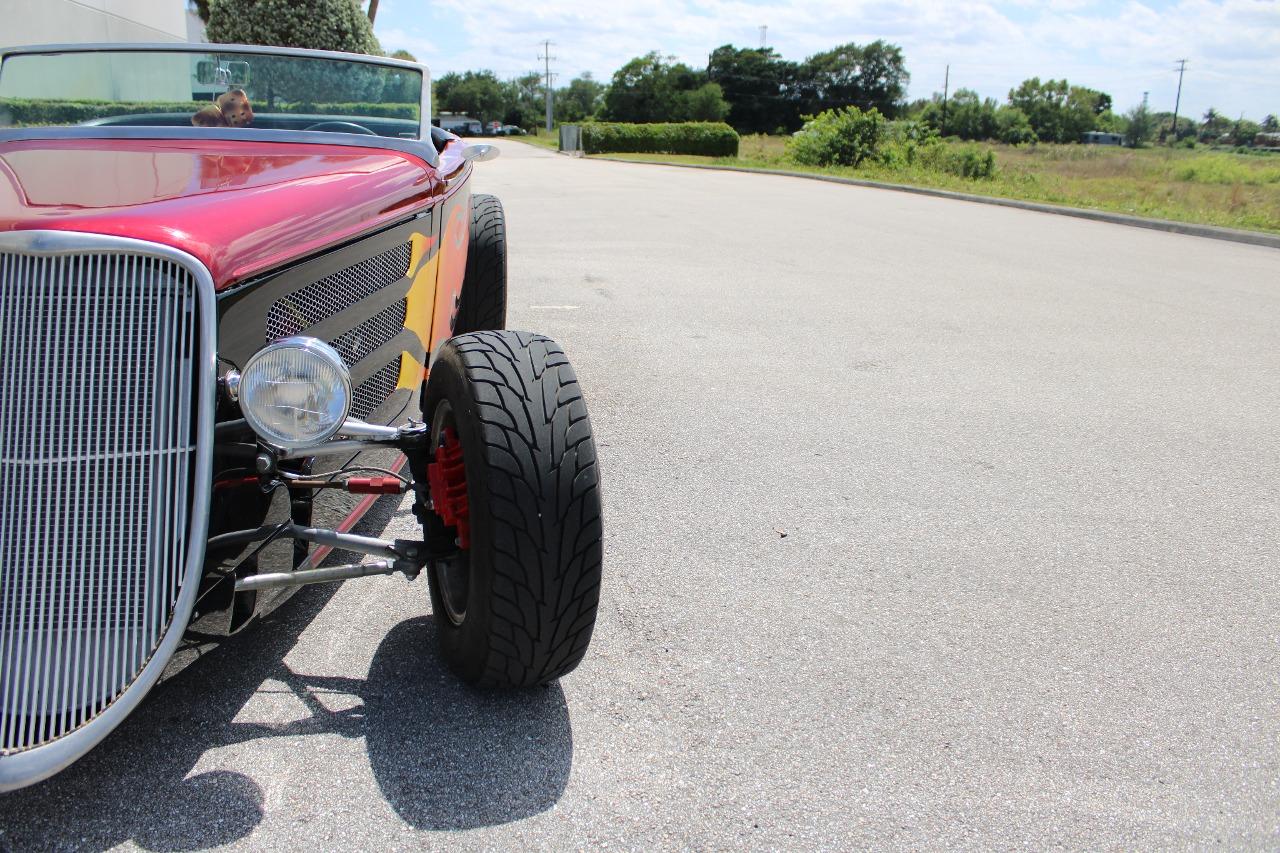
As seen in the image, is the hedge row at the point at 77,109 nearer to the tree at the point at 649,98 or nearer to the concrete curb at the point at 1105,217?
the concrete curb at the point at 1105,217

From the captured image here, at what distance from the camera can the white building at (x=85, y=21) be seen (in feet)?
40.5

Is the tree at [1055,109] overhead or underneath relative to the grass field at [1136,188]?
overhead

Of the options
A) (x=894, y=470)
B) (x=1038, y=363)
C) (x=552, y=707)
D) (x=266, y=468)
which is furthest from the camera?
(x=1038, y=363)

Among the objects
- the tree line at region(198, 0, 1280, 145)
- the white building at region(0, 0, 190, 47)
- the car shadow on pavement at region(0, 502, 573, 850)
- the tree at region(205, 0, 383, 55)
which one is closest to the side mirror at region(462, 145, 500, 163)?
the car shadow on pavement at region(0, 502, 573, 850)

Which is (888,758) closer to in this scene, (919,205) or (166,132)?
(166,132)

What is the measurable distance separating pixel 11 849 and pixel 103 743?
0.33 metres

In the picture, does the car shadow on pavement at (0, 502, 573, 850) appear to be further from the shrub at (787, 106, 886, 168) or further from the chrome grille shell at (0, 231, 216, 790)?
the shrub at (787, 106, 886, 168)

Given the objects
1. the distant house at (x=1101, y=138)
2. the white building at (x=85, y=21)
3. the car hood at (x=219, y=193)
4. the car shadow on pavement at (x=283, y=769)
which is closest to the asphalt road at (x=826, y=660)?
the car shadow on pavement at (x=283, y=769)

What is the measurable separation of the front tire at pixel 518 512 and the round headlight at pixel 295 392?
0.96 feet

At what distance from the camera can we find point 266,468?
6.69ft

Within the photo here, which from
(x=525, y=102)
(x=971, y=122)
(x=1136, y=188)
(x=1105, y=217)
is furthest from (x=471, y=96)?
(x=1105, y=217)

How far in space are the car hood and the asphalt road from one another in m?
1.02

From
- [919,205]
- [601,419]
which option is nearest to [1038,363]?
[601,419]

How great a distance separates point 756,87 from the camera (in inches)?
3620
